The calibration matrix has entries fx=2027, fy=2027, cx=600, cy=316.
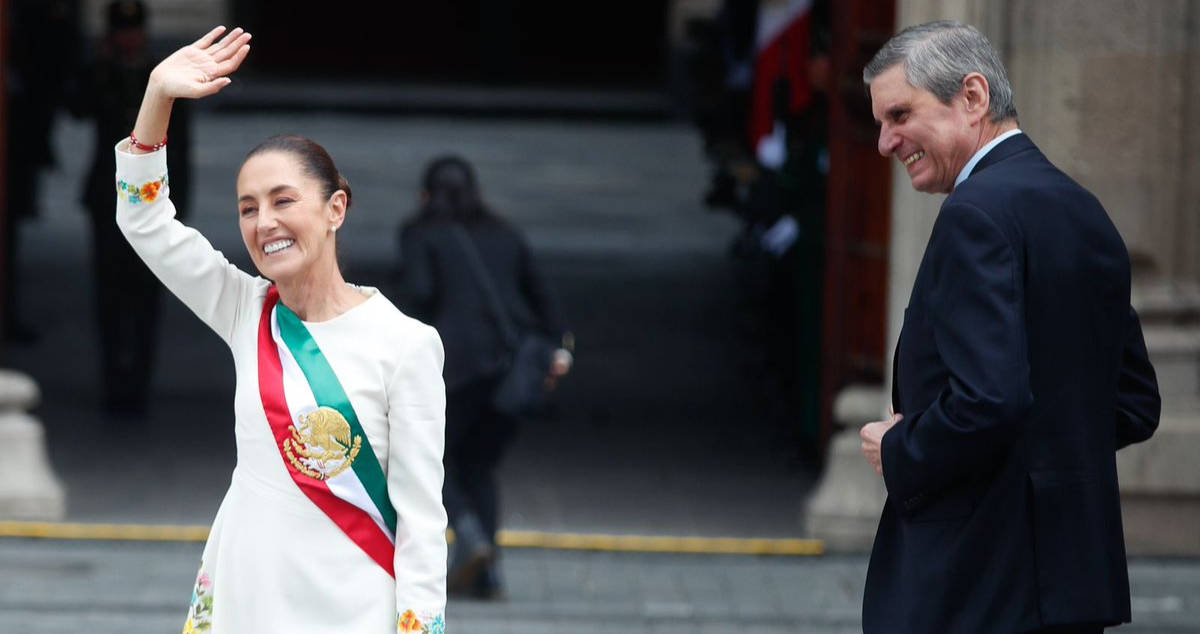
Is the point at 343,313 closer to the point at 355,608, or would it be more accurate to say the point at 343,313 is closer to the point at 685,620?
the point at 355,608

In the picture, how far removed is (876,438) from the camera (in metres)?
3.63

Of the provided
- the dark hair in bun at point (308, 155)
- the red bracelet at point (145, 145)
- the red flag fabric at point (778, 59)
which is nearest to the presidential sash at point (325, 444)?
the dark hair in bun at point (308, 155)

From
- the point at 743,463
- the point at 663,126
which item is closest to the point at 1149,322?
the point at 743,463

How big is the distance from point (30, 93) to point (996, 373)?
11.8 m

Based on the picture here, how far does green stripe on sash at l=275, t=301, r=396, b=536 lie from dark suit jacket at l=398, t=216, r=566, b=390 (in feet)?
12.2

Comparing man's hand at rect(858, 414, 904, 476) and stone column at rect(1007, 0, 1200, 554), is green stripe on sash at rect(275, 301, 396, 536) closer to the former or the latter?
man's hand at rect(858, 414, 904, 476)

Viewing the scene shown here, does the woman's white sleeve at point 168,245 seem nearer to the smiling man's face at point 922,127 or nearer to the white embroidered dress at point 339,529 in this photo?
the white embroidered dress at point 339,529

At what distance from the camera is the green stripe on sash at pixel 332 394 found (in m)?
3.55

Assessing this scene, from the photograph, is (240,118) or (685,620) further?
(240,118)

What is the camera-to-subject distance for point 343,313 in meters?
3.66

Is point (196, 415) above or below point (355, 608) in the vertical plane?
below

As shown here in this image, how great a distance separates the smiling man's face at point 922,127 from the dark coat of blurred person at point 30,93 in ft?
31.6

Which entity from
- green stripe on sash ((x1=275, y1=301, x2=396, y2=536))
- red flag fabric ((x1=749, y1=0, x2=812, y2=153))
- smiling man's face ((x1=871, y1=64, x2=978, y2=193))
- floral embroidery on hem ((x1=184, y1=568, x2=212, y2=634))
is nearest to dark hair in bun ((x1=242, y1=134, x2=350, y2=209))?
green stripe on sash ((x1=275, y1=301, x2=396, y2=536))

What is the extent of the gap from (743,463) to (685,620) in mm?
2637
